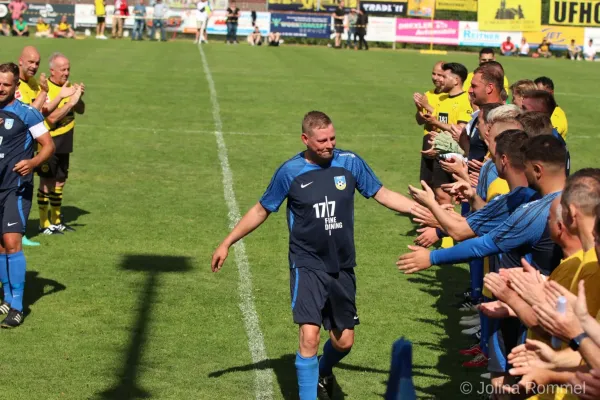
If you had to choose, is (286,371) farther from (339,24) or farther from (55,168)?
(339,24)

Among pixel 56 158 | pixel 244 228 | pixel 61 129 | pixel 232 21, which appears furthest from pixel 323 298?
pixel 232 21

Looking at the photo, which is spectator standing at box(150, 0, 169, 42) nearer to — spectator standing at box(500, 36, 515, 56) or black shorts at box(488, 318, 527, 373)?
spectator standing at box(500, 36, 515, 56)

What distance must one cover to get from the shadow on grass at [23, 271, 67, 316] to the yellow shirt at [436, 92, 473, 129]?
520 cm

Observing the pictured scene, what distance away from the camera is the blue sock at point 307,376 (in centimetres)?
727

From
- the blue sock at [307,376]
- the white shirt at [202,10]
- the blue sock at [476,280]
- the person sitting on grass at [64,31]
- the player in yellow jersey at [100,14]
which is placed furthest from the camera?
the person sitting on grass at [64,31]

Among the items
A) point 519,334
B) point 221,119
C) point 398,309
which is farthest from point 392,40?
point 519,334

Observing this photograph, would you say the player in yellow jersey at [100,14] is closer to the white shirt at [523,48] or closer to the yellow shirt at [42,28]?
the yellow shirt at [42,28]

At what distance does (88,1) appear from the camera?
2206 inches

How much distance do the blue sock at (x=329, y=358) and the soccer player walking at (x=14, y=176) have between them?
3.24m

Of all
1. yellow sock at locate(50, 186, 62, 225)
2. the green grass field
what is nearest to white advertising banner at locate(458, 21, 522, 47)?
the green grass field

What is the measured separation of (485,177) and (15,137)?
4536mm

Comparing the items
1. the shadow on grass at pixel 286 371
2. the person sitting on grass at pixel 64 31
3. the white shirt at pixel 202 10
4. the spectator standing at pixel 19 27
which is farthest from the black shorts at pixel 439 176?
the spectator standing at pixel 19 27

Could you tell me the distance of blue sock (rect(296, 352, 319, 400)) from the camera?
727 centimetres

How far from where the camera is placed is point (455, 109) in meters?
12.5
